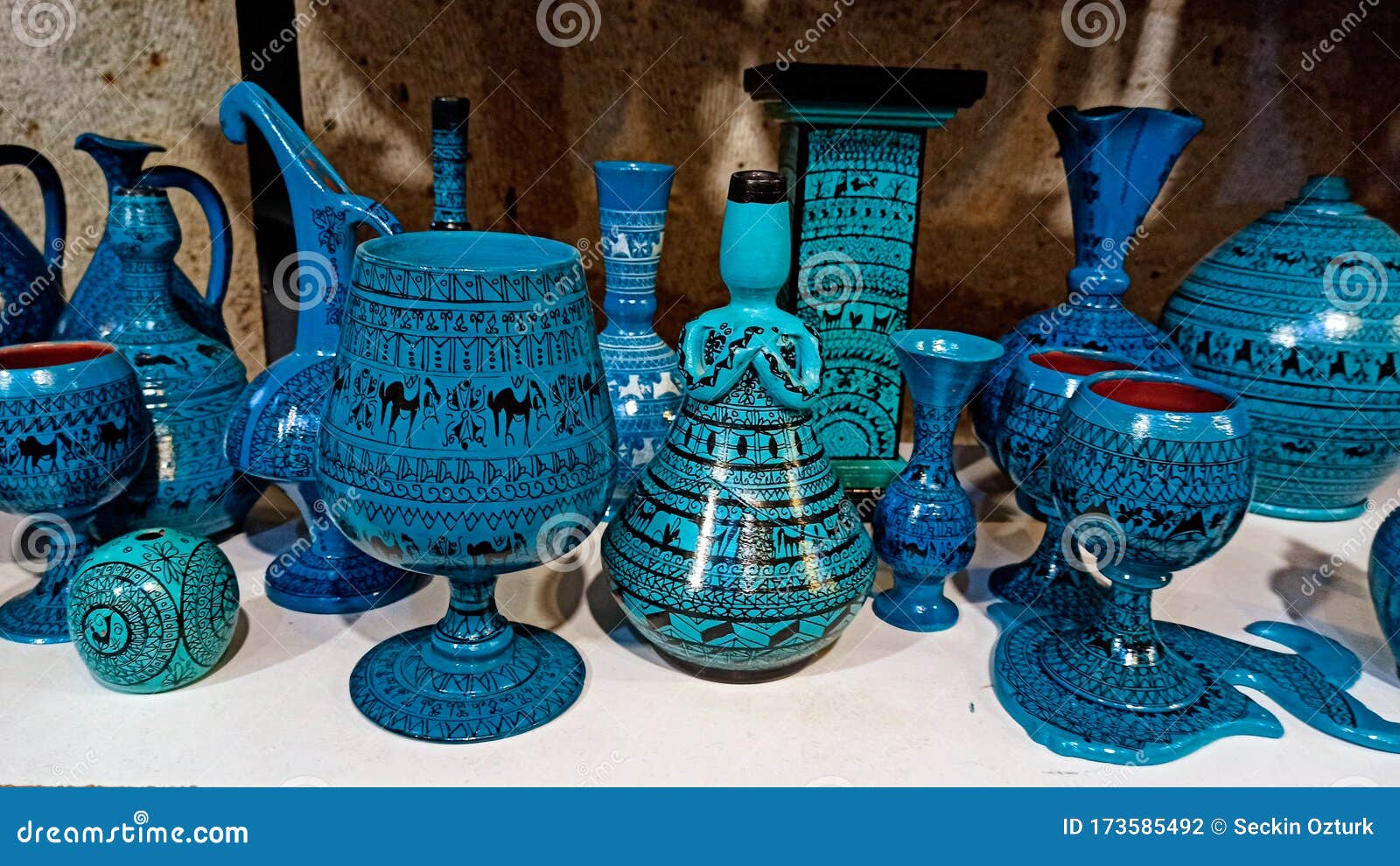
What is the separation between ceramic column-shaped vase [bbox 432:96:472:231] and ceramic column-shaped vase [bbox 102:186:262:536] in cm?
24

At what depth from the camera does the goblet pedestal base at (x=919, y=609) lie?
955 mm

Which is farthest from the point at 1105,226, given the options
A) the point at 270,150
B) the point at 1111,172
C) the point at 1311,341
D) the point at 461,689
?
the point at 270,150

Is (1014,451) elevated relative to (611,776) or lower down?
elevated

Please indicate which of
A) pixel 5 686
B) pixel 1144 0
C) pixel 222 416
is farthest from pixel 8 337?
pixel 1144 0

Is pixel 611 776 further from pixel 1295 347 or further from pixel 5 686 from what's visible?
pixel 1295 347

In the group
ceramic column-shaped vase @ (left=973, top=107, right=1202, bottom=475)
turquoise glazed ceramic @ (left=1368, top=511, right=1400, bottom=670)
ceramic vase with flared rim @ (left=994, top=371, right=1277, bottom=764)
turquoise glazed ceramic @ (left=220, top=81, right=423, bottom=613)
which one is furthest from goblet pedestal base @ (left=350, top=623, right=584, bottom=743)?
turquoise glazed ceramic @ (left=1368, top=511, right=1400, bottom=670)

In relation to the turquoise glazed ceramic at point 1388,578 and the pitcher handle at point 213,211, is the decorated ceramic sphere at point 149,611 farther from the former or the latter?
the turquoise glazed ceramic at point 1388,578

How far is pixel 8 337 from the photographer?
101 cm

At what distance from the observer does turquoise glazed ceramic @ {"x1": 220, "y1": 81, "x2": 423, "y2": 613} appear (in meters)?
0.89

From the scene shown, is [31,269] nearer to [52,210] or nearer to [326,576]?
[52,210]

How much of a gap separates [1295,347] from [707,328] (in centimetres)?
69

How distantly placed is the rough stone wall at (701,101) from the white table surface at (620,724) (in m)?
0.58

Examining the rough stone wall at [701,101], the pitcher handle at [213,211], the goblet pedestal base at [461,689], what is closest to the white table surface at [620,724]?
the goblet pedestal base at [461,689]

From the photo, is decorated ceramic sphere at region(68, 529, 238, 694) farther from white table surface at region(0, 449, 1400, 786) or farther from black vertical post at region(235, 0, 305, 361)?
black vertical post at region(235, 0, 305, 361)
